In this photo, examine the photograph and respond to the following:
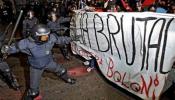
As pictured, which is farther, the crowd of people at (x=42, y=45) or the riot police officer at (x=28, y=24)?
the riot police officer at (x=28, y=24)

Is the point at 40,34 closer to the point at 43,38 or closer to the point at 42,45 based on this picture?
the point at 43,38

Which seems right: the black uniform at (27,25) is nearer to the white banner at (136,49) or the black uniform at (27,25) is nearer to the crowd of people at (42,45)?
the crowd of people at (42,45)

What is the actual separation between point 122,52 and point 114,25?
2.08 feet

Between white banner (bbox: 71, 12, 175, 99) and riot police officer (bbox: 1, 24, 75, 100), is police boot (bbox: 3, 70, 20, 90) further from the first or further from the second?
white banner (bbox: 71, 12, 175, 99)

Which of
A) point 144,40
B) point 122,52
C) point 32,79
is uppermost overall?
point 144,40

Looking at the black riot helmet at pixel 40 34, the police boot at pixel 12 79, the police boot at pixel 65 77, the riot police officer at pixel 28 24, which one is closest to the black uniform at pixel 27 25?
the riot police officer at pixel 28 24

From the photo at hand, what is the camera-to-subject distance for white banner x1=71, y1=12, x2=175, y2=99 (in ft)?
18.7

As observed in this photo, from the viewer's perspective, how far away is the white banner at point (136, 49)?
225 inches

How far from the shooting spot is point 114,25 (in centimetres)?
680

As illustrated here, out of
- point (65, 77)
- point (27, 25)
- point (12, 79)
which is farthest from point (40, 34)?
point (27, 25)

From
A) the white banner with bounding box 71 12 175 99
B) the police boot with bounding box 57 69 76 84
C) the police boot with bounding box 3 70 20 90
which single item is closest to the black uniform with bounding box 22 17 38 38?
the police boot with bounding box 3 70 20 90

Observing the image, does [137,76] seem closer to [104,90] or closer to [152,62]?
[152,62]

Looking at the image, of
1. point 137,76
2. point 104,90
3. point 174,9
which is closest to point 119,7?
point 174,9

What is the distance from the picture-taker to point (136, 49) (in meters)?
6.18
